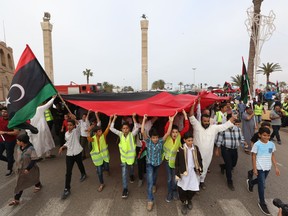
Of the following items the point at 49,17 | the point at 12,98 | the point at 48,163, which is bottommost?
the point at 48,163

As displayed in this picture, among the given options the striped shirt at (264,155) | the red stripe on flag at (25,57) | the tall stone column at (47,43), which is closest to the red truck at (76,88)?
the red stripe on flag at (25,57)

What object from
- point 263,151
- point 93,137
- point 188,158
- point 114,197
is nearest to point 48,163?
point 93,137

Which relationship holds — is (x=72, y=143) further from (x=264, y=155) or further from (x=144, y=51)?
(x=144, y=51)

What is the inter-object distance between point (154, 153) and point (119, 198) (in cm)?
119

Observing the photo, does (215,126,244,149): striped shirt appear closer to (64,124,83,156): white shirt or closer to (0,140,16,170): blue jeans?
(64,124,83,156): white shirt

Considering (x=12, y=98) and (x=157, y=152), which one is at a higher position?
(x=12, y=98)

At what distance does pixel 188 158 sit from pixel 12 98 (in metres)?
3.34

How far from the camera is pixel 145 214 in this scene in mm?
3068

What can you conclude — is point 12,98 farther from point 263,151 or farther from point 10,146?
point 263,151

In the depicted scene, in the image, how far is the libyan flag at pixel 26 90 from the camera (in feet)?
10.6

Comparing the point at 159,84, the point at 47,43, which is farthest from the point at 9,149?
the point at 159,84

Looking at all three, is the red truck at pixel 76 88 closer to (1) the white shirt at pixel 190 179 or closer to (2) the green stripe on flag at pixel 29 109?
(2) the green stripe on flag at pixel 29 109

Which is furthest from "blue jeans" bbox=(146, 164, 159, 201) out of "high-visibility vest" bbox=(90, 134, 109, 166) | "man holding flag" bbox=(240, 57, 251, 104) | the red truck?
the red truck

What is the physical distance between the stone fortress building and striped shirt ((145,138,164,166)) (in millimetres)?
32774
